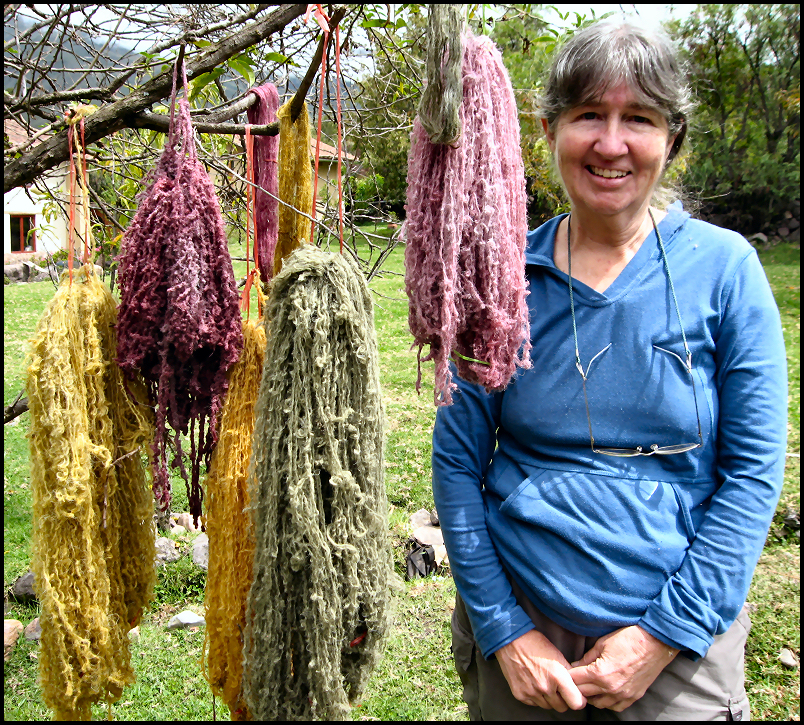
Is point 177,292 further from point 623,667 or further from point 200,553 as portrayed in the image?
point 200,553

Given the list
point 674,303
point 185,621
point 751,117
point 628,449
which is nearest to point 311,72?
point 674,303

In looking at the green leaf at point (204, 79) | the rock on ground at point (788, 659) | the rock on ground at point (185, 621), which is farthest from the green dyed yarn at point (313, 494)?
the rock on ground at point (788, 659)

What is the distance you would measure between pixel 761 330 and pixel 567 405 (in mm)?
422

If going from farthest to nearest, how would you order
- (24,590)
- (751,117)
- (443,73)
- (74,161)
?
(751,117), (24,590), (74,161), (443,73)

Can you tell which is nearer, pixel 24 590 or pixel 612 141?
pixel 612 141

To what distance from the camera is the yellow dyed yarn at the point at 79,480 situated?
1.26 meters

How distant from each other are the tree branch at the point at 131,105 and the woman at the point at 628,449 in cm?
67

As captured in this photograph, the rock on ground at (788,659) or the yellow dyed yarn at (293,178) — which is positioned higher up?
the yellow dyed yarn at (293,178)

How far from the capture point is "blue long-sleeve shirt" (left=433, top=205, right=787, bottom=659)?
128cm

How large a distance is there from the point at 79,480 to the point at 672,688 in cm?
128

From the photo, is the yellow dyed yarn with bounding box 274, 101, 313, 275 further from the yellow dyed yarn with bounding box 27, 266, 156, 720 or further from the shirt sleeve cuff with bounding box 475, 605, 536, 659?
the shirt sleeve cuff with bounding box 475, 605, 536, 659

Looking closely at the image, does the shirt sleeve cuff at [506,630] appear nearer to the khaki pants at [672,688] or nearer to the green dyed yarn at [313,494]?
the khaki pants at [672,688]

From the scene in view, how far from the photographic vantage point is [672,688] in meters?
1.29

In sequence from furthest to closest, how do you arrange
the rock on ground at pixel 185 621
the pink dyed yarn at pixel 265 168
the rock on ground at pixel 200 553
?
the rock on ground at pixel 200 553 → the rock on ground at pixel 185 621 → the pink dyed yarn at pixel 265 168
